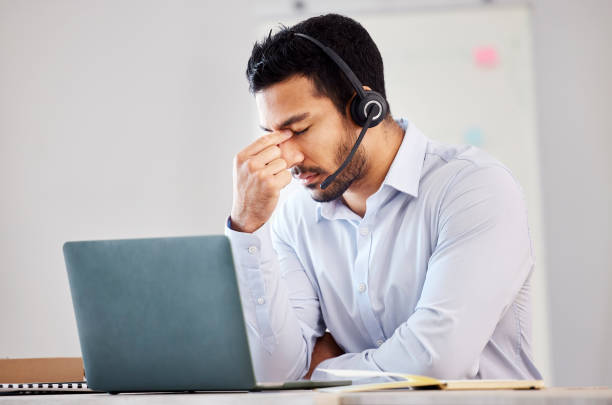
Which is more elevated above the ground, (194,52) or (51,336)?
(194,52)

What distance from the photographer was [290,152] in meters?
1.49

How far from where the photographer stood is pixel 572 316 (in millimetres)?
2752

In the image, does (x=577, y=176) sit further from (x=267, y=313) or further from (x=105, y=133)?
(x=105, y=133)

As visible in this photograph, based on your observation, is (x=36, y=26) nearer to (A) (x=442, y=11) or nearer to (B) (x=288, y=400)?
(A) (x=442, y=11)

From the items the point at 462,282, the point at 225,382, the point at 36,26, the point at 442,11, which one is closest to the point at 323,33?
the point at 462,282

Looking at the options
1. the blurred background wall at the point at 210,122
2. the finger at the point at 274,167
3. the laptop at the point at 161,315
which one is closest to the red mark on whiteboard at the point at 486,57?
the blurred background wall at the point at 210,122

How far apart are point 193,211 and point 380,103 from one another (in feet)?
5.49

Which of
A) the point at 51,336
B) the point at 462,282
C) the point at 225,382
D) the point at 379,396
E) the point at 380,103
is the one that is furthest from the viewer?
the point at 51,336

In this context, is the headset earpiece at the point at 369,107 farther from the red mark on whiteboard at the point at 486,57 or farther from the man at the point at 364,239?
the red mark on whiteboard at the point at 486,57

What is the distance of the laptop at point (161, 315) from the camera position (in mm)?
830

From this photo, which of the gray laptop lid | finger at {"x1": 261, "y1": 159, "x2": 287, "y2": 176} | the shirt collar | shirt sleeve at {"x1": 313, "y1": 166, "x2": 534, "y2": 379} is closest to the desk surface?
the gray laptop lid

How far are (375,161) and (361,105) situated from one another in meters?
0.17

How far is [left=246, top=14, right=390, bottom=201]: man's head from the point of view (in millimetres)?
1482

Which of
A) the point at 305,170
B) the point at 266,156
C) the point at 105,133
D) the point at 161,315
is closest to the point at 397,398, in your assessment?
the point at 161,315
